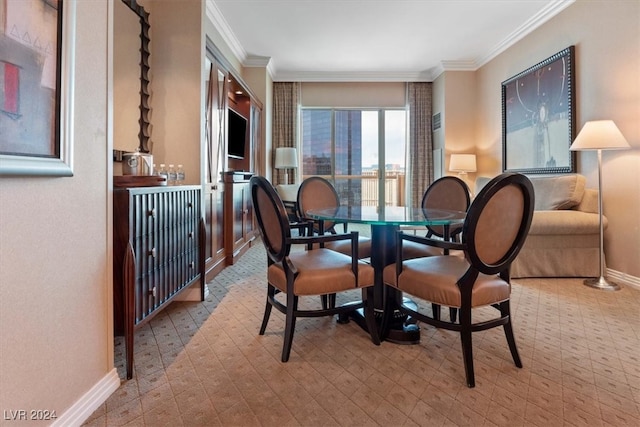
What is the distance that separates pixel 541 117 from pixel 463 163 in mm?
1588

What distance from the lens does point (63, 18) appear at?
1.19 meters

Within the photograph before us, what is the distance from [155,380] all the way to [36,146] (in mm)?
1112

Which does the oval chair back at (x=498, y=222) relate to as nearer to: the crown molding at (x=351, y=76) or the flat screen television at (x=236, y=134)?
the flat screen television at (x=236, y=134)

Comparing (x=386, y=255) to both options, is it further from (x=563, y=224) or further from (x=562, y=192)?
(x=562, y=192)

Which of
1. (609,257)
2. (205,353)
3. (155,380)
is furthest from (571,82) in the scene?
(155,380)

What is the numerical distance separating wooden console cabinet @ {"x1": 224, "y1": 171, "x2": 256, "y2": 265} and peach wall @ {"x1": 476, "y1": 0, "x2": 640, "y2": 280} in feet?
11.5

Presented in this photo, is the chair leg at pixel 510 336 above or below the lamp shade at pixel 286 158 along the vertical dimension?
below

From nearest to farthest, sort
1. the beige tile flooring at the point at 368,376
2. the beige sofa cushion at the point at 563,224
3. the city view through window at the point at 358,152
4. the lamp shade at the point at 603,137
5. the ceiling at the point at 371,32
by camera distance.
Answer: the beige tile flooring at the point at 368,376 < the lamp shade at the point at 603,137 < the beige sofa cushion at the point at 563,224 < the ceiling at the point at 371,32 < the city view through window at the point at 358,152

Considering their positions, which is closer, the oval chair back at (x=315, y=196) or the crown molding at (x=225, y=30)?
the oval chair back at (x=315, y=196)

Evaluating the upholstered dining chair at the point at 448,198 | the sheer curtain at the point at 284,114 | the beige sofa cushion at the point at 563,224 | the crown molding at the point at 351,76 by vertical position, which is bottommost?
the beige sofa cushion at the point at 563,224

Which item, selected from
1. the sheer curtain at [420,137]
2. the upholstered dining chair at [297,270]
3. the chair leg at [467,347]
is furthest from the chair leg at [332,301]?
the sheer curtain at [420,137]

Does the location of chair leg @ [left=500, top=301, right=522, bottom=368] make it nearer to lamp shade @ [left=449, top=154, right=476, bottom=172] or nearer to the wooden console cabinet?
the wooden console cabinet

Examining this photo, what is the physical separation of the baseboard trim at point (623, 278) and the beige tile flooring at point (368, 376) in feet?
2.65

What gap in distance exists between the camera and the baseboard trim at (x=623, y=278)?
10.0 ft
